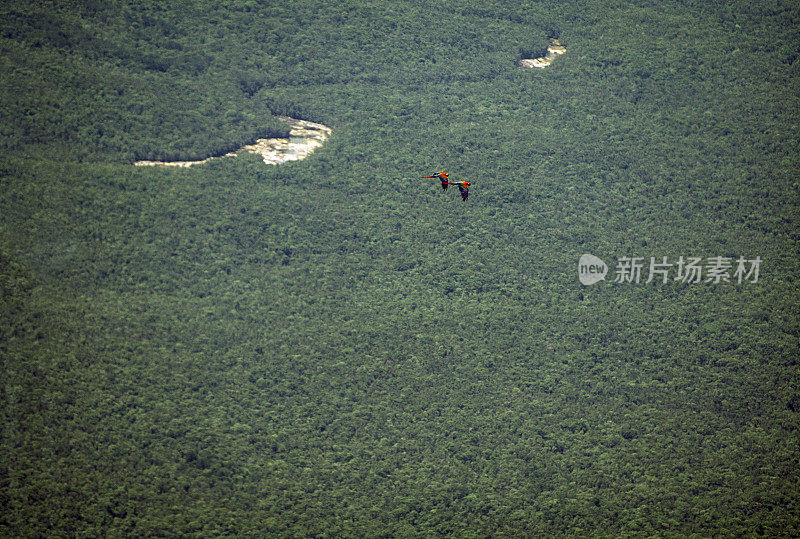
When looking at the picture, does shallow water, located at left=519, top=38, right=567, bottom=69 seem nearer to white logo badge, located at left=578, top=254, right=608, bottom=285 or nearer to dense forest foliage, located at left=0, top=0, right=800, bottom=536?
dense forest foliage, located at left=0, top=0, right=800, bottom=536

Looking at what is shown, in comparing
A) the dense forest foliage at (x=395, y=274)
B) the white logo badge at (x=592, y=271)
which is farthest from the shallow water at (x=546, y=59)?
the white logo badge at (x=592, y=271)

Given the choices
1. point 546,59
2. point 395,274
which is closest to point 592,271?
point 395,274

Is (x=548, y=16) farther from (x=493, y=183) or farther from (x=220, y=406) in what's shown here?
(x=220, y=406)

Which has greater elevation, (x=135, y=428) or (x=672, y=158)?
(x=672, y=158)

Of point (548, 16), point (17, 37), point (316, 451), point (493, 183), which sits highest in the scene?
point (548, 16)

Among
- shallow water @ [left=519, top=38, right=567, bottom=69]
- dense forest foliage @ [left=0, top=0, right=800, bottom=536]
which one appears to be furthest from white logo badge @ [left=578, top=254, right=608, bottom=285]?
shallow water @ [left=519, top=38, right=567, bottom=69]

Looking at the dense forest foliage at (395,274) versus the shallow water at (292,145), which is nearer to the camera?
the dense forest foliage at (395,274)

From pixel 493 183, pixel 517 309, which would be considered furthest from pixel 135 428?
pixel 493 183

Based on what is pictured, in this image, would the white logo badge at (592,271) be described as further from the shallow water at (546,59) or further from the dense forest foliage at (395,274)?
the shallow water at (546,59)
